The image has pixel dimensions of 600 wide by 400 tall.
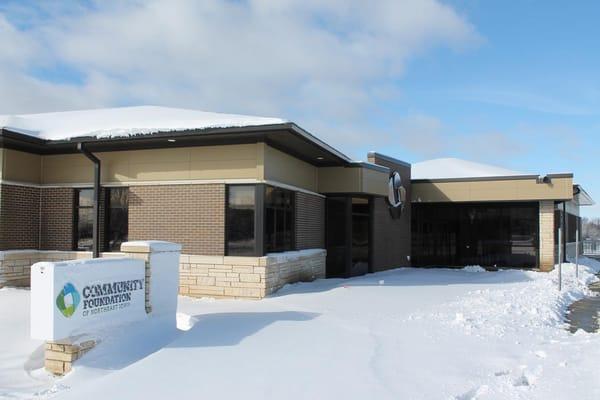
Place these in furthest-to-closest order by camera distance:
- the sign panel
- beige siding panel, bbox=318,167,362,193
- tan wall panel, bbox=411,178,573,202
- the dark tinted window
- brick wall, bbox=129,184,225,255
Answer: the dark tinted window, tan wall panel, bbox=411,178,573,202, beige siding panel, bbox=318,167,362,193, brick wall, bbox=129,184,225,255, the sign panel

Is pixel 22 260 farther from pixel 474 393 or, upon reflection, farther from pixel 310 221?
pixel 474 393

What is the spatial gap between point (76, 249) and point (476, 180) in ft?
55.8

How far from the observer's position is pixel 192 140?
13.4 metres

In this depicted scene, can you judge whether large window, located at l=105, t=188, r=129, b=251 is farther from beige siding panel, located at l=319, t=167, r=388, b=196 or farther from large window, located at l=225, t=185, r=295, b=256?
beige siding panel, located at l=319, t=167, r=388, b=196

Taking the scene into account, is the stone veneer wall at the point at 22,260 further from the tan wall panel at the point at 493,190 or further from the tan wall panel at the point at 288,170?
the tan wall panel at the point at 493,190

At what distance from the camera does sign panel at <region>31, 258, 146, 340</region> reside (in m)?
7.46

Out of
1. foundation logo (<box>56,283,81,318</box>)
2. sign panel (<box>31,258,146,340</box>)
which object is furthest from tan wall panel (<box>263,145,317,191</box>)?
foundation logo (<box>56,283,81,318</box>)

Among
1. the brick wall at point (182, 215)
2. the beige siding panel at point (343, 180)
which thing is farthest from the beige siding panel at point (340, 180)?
the brick wall at point (182, 215)

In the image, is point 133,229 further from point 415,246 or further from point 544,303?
point 415,246

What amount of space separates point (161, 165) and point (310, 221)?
5200 mm

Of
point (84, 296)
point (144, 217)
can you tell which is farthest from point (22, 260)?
point (84, 296)

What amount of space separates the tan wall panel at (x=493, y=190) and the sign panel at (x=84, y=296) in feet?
58.7

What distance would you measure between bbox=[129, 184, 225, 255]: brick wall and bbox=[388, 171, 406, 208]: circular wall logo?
32.2ft

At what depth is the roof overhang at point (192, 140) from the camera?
12.4 meters
